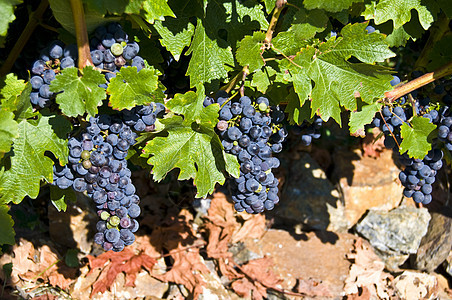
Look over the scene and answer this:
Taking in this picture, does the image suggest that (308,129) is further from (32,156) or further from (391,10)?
(32,156)

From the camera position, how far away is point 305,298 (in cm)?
345

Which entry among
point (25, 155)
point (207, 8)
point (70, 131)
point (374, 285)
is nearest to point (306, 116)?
point (207, 8)

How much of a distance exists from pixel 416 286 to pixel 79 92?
3.19 meters

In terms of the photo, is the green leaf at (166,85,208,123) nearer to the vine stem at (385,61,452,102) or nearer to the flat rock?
the vine stem at (385,61,452,102)

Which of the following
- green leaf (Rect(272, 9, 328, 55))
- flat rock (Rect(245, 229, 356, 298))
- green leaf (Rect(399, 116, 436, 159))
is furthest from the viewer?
flat rock (Rect(245, 229, 356, 298))

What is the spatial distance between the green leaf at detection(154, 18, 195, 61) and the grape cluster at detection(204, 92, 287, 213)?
0.83 ft

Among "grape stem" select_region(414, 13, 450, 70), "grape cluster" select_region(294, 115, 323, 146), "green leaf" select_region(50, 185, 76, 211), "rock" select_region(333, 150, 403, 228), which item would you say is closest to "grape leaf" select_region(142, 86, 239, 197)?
"green leaf" select_region(50, 185, 76, 211)

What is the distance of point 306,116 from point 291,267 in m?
1.97

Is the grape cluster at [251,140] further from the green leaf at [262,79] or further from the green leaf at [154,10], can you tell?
the green leaf at [154,10]

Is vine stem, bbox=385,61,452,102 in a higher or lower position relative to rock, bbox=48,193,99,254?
higher

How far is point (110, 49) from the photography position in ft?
5.33

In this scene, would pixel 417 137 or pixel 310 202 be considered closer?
pixel 417 137

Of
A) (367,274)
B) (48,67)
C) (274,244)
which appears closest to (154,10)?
(48,67)

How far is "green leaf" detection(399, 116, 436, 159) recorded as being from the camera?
6.73 ft
